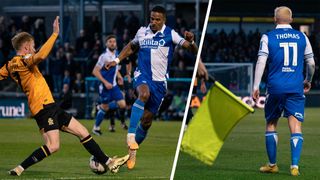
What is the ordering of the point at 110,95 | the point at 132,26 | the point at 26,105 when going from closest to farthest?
the point at 110,95
the point at 26,105
the point at 132,26

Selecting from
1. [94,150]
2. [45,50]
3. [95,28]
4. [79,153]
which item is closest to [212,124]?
[45,50]

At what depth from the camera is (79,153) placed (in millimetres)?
13969

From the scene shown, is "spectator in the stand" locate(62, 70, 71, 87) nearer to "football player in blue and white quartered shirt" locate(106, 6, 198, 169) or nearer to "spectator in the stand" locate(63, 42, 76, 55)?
"spectator in the stand" locate(63, 42, 76, 55)

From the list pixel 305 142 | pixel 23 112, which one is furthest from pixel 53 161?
pixel 23 112

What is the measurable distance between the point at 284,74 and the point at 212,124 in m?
2.80

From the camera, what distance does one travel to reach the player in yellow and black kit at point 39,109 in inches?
408

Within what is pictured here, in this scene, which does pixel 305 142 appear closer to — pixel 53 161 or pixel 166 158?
pixel 166 158

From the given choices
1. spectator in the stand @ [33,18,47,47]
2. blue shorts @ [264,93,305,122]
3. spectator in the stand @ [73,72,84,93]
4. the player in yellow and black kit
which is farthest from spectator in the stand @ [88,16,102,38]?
the player in yellow and black kit

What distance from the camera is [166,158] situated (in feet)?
43.6

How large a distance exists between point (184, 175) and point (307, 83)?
6.48 feet

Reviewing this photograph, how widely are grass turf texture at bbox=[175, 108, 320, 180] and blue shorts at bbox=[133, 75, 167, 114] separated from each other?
33.9 inches

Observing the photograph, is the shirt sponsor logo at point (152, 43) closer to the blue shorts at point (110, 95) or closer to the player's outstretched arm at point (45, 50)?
the player's outstretched arm at point (45, 50)

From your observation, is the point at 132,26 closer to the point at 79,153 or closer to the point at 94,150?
the point at 79,153

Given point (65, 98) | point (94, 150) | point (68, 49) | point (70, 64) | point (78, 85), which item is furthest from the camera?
point (68, 49)
